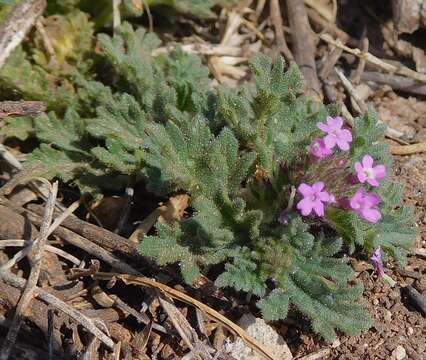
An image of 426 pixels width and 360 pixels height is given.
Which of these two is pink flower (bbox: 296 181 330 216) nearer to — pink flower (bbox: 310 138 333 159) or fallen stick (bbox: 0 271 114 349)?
pink flower (bbox: 310 138 333 159)

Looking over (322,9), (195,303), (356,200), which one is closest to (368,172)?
(356,200)

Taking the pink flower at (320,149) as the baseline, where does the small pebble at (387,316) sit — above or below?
below

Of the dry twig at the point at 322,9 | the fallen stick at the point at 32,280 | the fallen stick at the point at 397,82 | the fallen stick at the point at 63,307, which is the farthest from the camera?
the dry twig at the point at 322,9

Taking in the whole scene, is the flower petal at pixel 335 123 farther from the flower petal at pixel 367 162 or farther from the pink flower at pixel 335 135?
the flower petal at pixel 367 162

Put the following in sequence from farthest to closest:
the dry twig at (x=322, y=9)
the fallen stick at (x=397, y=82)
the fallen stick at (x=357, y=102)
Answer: the dry twig at (x=322, y=9)
the fallen stick at (x=397, y=82)
the fallen stick at (x=357, y=102)

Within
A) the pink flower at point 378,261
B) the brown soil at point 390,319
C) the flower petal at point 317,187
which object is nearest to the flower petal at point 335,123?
the flower petal at point 317,187

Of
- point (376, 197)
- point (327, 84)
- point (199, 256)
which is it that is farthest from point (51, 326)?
point (327, 84)

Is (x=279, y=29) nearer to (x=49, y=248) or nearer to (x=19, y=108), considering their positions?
(x=19, y=108)
